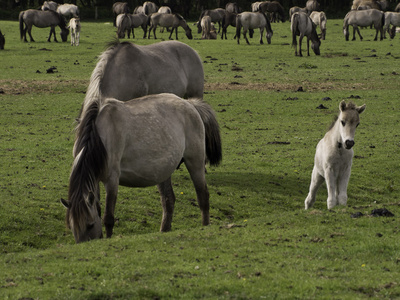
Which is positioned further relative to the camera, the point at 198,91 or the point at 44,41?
the point at 44,41

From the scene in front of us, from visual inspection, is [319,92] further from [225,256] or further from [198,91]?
[225,256]

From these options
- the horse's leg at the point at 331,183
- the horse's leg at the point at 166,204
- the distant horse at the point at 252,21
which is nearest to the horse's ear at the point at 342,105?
the horse's leg at the point at 331,183

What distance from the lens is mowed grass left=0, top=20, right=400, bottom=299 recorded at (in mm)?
6547

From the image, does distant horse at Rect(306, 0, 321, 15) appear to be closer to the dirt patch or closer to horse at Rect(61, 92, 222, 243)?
the dirt patch

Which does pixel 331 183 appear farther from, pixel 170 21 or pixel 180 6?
pixel 180 6

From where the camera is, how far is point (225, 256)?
7.39 m

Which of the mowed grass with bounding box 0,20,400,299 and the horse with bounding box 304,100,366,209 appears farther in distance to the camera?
the horse with bounding box 304,100,366,209

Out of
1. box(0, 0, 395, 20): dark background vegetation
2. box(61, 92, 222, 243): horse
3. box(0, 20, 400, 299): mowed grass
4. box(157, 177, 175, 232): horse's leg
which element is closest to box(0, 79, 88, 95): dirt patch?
box(0, 20, 400, 299): mowed grass

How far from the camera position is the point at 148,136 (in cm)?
872

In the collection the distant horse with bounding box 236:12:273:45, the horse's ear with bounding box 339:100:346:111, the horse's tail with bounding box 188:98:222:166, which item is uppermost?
the distant horse with bounding box 236:12:273:45

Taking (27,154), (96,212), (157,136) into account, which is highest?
(157,136)

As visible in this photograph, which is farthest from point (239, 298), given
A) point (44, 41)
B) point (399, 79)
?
point (44, 41)

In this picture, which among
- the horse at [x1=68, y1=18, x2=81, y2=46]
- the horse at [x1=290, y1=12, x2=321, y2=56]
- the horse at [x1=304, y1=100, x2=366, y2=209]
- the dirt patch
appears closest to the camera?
the horse at [x1=304, y1=100, x2=366, y2=209]

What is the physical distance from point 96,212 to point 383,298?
3.55 m
